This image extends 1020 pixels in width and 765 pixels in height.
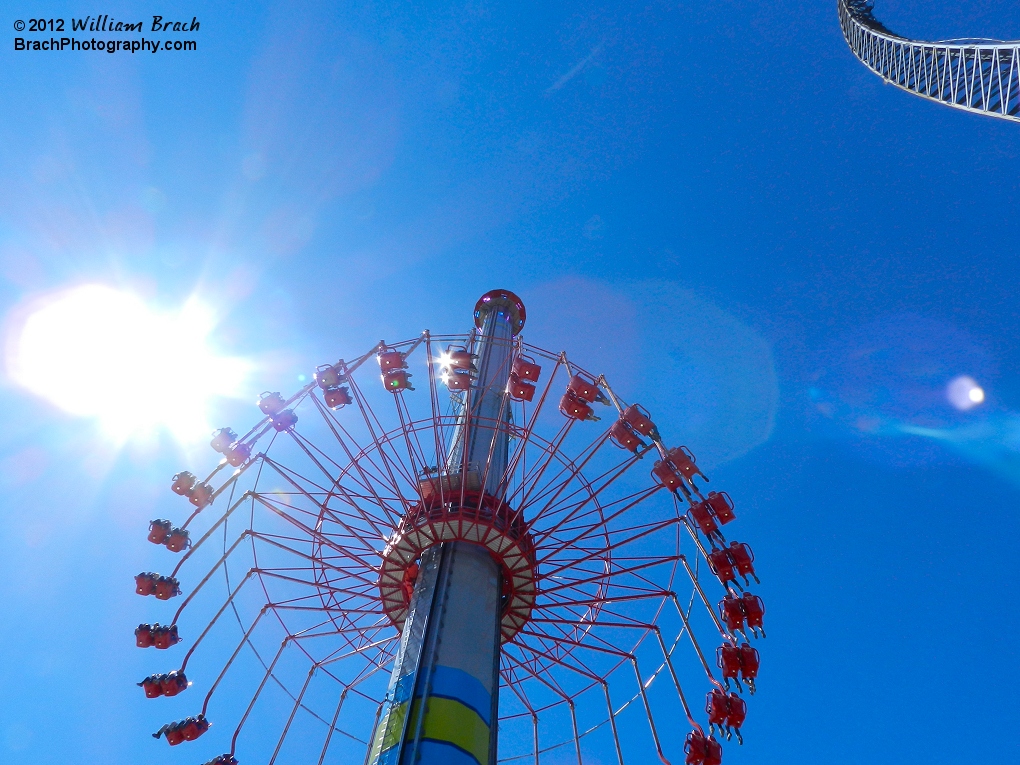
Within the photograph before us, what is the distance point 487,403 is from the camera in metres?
37.2

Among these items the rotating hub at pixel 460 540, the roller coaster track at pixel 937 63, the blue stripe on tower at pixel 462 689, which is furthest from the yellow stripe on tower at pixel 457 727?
the roller coaster track at pixel 937 63

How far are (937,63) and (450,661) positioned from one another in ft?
103

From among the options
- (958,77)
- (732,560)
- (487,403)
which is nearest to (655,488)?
(732,560)

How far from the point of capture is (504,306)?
1735 inches

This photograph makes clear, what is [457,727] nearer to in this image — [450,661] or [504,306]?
[450,661]

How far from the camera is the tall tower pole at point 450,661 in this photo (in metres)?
20.5

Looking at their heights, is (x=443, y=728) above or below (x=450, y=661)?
below

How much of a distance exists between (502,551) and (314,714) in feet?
30.8

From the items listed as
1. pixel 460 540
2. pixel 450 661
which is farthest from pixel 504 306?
pixel 450 661

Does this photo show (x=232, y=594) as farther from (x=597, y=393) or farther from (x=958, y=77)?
(x=958, y=77)

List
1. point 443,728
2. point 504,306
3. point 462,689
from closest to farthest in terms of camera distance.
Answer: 1. point 443,728
2. point 462,689
3. point 504,306

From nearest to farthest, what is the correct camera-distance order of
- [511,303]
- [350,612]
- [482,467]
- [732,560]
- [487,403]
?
[732,560]
[350,612]
[482,467]
[487,403]
[511,303]

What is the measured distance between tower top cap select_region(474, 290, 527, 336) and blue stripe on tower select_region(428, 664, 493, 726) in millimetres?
24421

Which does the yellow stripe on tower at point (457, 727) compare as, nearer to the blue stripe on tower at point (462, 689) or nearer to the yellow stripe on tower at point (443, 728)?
the yellow stripe on tower at point (443, 728)
